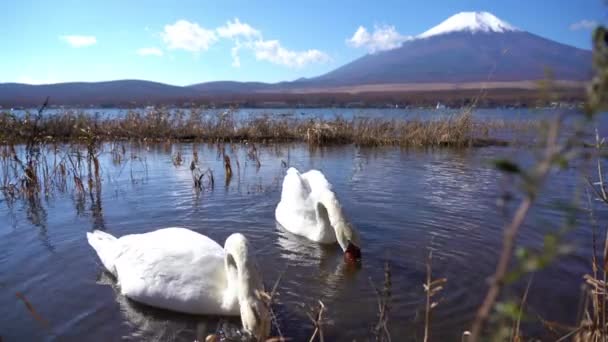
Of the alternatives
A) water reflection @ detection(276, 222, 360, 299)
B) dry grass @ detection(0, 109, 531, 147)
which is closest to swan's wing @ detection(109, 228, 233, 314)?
water reflection @ detection(276, 222, 360, 299)

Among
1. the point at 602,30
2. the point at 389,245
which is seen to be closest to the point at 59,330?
the point at 389,245

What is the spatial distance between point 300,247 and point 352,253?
3.59 ft

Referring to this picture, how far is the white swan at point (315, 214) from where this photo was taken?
19.5 feet

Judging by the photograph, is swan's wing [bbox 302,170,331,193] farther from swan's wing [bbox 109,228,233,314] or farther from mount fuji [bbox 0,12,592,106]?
mount fuji [bbox 0,12,592,106]

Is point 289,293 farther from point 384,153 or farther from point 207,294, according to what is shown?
point 384,153

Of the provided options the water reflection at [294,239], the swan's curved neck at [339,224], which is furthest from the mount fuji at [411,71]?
the swan's curved neck at [339,224]

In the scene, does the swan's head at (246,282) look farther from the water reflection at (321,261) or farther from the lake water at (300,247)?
the water reflection at (321,261)

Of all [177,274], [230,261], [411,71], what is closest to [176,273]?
[177,274]

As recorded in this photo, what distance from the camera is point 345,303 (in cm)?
504

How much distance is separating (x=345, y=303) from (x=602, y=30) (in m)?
4.45

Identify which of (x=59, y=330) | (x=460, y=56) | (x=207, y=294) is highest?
(x=460, y=56)

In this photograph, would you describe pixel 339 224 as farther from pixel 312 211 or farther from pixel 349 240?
pixel 312 211

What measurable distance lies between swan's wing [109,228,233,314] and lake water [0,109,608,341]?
0.19 m

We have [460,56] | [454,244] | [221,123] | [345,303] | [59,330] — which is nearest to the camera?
[59,330]
